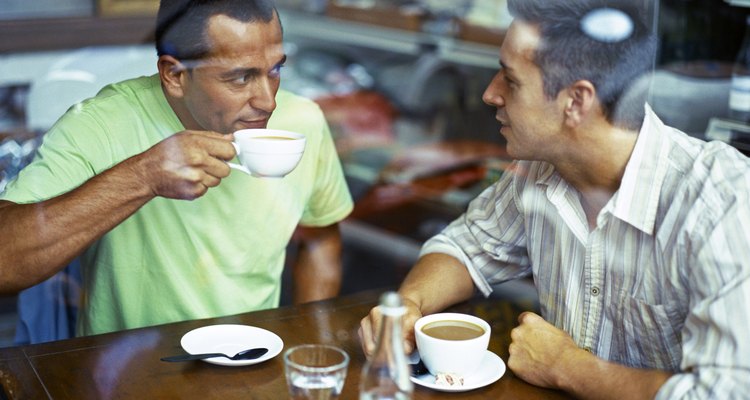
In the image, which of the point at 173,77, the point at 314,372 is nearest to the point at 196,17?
the point at 173,77

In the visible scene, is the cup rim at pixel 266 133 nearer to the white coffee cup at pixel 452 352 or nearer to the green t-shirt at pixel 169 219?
the green t-shirt at pixel 169 219

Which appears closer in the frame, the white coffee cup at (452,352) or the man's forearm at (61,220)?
the white coffee cup at (452,352)

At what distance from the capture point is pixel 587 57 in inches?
64.1

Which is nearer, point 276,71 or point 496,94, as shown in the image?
point 496,94

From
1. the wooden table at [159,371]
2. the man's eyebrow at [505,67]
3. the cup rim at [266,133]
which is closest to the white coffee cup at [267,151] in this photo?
the cup rim at [266,133]

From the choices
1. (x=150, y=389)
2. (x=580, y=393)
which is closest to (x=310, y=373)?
(x=150, y=389)

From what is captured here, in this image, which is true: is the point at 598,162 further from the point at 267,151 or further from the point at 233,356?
the point at 233,356

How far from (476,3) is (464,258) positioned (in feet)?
4.49

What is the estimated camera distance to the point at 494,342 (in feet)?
5.64

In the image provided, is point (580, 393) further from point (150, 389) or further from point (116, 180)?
point (116, 180)

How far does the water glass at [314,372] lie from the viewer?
1.31m

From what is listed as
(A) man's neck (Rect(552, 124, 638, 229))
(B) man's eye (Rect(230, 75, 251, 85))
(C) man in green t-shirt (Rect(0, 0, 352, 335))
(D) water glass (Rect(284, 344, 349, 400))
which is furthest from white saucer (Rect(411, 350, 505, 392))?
(B) man's eye (Rect(230, 75, 251, 85))

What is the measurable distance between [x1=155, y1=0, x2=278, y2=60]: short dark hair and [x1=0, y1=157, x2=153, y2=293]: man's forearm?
0.27 meters

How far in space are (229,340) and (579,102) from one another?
2.41 ft
